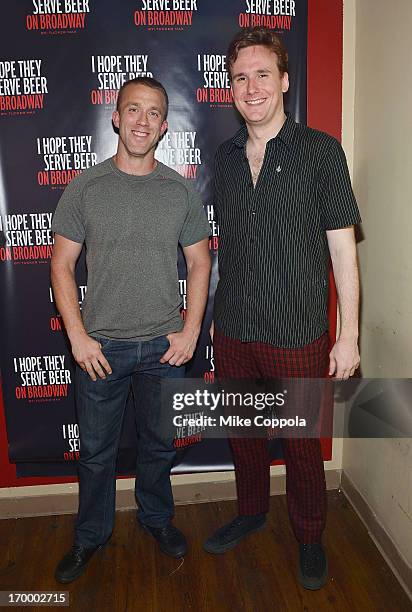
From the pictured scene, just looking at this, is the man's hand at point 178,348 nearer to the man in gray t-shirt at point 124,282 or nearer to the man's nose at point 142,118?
the man in gray t-shirt at point 124,282

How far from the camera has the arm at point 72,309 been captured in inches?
84.8

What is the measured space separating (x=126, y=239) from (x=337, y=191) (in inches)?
30.2

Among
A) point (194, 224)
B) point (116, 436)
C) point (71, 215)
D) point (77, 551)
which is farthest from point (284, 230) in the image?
point (77, 551)

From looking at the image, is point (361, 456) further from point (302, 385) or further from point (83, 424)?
point (83, 424)

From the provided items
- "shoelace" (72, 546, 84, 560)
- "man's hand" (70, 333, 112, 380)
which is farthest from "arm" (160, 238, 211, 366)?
"shoelace" (72, 546, 84, 560)

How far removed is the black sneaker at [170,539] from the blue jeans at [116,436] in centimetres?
3

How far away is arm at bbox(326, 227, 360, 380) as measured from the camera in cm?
200

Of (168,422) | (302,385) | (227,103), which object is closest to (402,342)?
(302,385)

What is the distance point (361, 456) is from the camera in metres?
2.70

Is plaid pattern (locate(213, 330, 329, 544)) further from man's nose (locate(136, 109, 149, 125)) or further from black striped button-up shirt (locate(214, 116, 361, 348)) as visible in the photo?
man's nose (locate(136, 109, 149, 125))

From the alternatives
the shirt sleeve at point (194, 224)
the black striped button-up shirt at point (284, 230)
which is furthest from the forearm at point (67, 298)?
the black striped button-up shirt at point (284, 230)

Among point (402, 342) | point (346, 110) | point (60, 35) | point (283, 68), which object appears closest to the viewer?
point (283, 68)

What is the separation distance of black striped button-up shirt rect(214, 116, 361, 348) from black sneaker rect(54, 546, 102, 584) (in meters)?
1.08

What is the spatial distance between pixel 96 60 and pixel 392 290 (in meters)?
1.55
